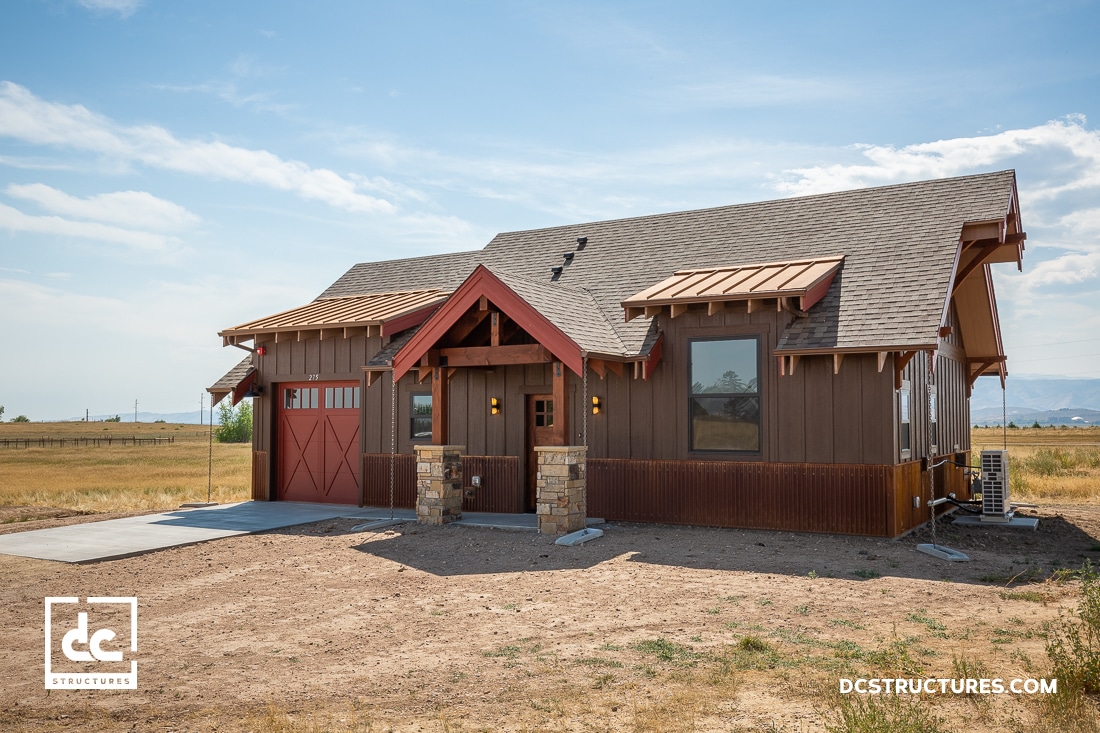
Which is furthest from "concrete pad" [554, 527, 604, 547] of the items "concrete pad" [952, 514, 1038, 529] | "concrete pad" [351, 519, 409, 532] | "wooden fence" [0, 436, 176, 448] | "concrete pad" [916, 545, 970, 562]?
"wooden fence" [0, 436, 176, 448]

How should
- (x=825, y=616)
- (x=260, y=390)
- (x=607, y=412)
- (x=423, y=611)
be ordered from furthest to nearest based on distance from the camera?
(x=260, y=390) → (x=607, y=412) → (x=423, y=611) → (x=825, y=616)

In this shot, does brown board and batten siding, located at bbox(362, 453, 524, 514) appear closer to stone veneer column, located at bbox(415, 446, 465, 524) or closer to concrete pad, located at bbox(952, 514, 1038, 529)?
stone veneer column, located at bbox(415, 446, 465, 524)

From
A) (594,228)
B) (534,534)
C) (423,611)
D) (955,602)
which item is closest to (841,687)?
(955,602)

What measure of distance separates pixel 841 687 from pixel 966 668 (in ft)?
3.12

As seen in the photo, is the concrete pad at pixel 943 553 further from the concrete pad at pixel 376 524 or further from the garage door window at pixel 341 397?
the garage door window at pixel 341 397

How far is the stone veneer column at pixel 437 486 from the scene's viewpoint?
14.7 metres

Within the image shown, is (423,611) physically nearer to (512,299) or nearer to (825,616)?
(825,616)

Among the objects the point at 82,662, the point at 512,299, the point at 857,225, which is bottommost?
the point at 82,662

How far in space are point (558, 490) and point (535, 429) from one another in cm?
312

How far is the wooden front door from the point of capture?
1612 cm

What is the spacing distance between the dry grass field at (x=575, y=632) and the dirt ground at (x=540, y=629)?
0.03 m

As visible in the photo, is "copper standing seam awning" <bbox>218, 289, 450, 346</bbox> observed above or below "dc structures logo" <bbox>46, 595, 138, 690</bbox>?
above

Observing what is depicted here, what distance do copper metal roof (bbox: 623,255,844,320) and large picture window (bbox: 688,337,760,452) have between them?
909mm

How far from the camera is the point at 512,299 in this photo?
13664mm
